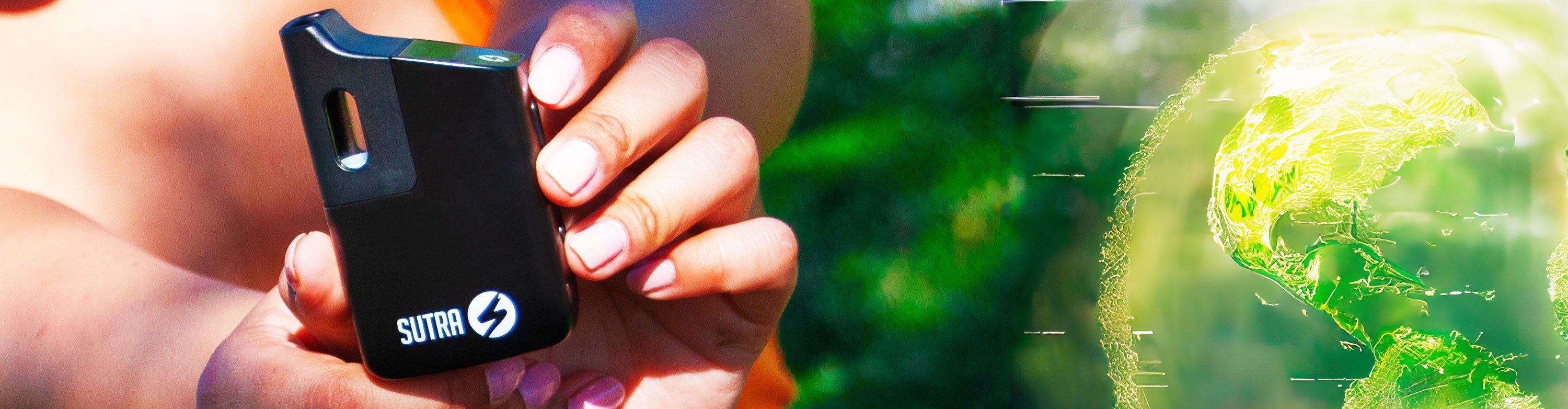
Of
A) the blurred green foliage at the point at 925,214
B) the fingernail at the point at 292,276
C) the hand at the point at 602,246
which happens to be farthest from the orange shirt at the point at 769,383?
the fingernail at the point at 292,276

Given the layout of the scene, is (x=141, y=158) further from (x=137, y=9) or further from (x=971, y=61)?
(x=971, y=61)

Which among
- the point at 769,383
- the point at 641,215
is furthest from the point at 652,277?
the point at 769,383

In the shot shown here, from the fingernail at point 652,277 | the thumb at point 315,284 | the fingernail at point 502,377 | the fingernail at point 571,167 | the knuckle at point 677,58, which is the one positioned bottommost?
the fingernail at point 502,377

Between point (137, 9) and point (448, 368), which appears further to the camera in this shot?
point (137, 9)

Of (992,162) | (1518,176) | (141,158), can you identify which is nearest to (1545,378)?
(1518,176)

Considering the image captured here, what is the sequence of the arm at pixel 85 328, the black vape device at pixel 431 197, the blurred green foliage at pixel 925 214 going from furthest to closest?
the blurred green foliage at pixel 925 214
the arm at pixel 85 328
the black vape device at pixel 431 197

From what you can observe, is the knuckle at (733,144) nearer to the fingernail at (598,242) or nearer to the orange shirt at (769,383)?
the fingernail at (598,242)

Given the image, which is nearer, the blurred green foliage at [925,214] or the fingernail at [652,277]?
the fingernail at [652,277]
